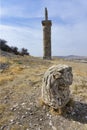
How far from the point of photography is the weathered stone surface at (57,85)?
907 centimetres

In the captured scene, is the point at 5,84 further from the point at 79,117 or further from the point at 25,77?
the point at 79,117

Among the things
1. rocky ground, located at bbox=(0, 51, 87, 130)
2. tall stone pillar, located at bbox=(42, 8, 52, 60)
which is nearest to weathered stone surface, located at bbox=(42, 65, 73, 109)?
rocky ground, located at bbox=(0, 51, 87, 130)

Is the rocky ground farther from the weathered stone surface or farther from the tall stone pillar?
the tall stone pillar

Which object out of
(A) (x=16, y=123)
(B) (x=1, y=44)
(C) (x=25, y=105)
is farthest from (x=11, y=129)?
(B) (x=1, y=44)

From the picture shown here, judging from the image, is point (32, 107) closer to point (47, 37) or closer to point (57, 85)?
point (57, 85)

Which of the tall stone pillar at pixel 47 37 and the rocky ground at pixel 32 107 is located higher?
the tall stone pillar at pixel 47 37

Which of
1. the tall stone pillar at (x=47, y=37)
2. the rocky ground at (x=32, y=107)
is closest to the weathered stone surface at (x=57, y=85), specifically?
the rocky ground at (x=32, y=107)

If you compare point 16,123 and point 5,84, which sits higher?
point 5,84

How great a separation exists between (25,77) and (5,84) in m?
0.95

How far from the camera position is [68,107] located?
9.45 meters

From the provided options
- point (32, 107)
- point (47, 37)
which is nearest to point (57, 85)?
point (32, 107)

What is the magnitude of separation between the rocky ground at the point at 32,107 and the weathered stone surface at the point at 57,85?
10.5 inches

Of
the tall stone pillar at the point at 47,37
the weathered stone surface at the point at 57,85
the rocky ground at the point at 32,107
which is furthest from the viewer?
the tall stone pillar at the point at 47,37

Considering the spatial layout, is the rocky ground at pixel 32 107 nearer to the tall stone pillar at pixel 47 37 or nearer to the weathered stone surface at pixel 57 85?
the weathered stone surface at pixel 57 85
